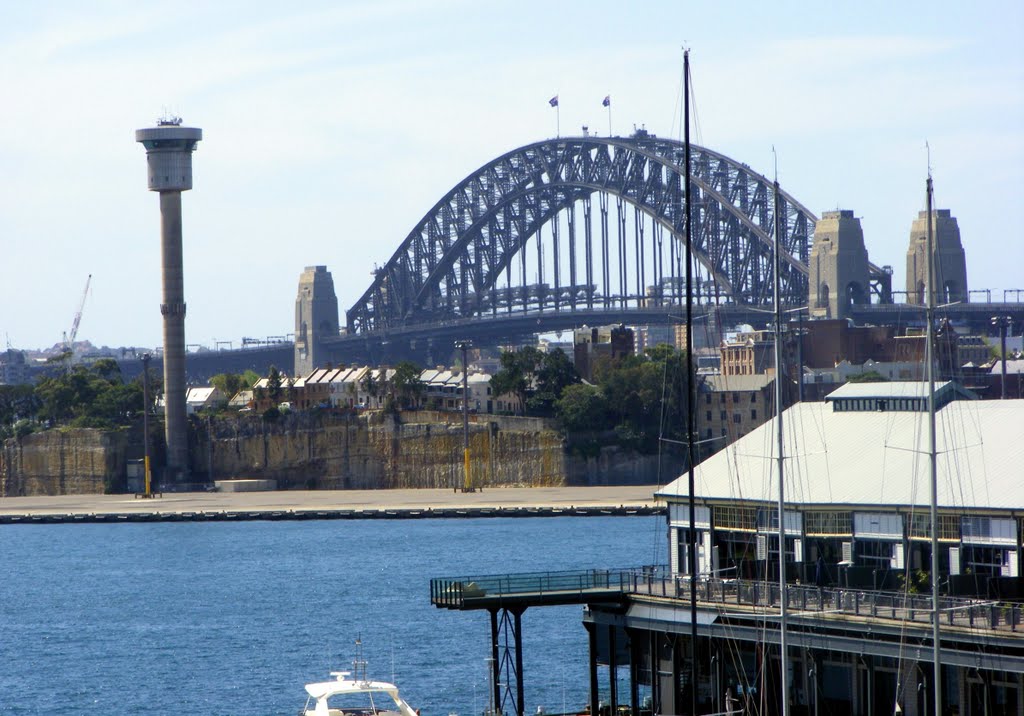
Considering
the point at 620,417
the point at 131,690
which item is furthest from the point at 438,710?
the point at 620,417

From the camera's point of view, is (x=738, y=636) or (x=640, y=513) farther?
(x=640, y=513)

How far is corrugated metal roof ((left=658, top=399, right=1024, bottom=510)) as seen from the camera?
134 ft

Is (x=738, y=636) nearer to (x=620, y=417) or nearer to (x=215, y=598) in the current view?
(x=215, y=598)

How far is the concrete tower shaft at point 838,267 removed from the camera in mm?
173000

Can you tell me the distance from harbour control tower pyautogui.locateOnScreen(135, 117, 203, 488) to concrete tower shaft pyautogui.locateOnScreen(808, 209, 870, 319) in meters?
54.2

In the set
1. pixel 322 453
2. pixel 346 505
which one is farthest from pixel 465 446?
pixel 322 453

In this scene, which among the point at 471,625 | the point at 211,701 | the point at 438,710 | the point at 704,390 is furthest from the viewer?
the point at 704,390

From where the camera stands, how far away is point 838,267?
173 m

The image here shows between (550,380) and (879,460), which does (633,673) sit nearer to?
(879,460)

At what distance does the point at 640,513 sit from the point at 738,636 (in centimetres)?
7634

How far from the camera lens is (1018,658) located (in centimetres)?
3547

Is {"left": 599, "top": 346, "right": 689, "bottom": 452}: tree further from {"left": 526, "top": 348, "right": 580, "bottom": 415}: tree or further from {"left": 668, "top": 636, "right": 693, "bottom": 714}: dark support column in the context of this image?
{"left": 668, "top": 636, "right": 693, "bottom": 714}: dark support column

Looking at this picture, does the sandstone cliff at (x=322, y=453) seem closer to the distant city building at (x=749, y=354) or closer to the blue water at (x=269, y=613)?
the distant city building at (x=749, y=354)

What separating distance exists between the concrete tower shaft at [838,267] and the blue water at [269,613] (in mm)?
59669
